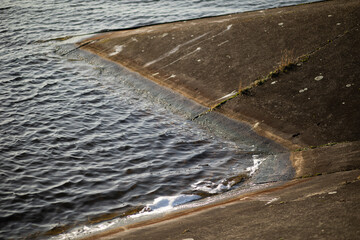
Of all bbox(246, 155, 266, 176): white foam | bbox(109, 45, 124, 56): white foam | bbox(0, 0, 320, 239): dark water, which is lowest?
bbox(246, 155, 266, 176): white foam

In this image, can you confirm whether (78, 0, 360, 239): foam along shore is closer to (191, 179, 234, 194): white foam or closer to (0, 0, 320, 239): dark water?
(191, 179, 234, 194): white foam

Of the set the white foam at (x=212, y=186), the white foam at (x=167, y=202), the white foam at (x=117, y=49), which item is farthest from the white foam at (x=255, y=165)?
the white foam at (x=117, y=49)

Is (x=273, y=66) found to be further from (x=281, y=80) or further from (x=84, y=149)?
(x=84, y=149)

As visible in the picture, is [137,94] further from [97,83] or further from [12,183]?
[12,183]

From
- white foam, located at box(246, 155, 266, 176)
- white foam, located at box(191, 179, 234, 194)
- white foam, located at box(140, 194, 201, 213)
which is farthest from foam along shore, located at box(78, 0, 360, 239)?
white foam, located at box(191, 179, 234, 194)

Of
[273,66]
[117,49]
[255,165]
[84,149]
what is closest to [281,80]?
[273,66]

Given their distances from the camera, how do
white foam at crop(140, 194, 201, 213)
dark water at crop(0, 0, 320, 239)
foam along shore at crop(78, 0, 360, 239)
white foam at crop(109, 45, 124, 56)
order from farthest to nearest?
1. white foam at crop(109, 45, 124, 56)
2. dark water at crop(0, 0, 320, 239)
3. white foam at crop(140, 194, 201, 213)
4. foam along shore at crop(78, 0, 360, 239)

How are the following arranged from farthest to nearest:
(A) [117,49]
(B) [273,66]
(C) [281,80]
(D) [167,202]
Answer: (A) [117,49], (B) [273,66], (C) [281,80], (D) [167,202]
